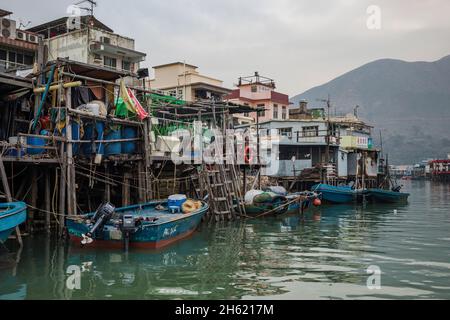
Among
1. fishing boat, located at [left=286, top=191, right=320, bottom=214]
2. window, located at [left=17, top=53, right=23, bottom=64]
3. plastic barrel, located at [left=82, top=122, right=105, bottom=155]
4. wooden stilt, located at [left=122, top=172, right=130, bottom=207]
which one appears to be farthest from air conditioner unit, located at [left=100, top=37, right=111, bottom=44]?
fishing boat, located at [left=286, top=191, right=320, bottom=214]

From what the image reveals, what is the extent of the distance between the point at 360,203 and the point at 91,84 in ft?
82.7

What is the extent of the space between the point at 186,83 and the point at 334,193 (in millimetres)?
18557

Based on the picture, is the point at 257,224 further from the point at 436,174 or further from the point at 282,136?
the point at 436,174

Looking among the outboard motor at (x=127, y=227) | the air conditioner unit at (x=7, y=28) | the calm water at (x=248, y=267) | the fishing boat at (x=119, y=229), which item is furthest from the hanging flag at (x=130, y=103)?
the air conditioner unit at (x=7, y=28)

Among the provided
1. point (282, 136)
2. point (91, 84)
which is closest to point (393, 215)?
point (282, 136)

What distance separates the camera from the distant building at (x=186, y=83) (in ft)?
140

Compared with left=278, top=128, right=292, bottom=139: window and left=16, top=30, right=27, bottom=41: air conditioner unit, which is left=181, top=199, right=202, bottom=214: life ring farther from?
left=278, top=128, right=292, bottom=139: window

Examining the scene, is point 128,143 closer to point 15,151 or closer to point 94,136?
point 94,136

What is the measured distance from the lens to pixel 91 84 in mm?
20094

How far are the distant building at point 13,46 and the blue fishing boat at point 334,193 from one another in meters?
23.0

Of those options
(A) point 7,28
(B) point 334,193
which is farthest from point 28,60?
(B) point 334,193

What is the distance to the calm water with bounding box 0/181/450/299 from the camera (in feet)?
33.1

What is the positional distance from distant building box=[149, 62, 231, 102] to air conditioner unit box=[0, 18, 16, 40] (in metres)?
14.3

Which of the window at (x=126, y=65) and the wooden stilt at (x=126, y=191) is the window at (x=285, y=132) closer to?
the window at (x=126, y=65)
